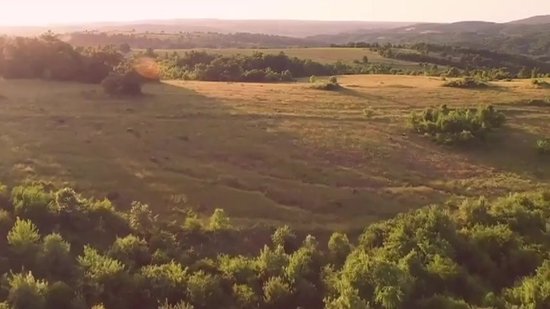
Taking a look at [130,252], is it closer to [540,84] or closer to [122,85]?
[122,85]

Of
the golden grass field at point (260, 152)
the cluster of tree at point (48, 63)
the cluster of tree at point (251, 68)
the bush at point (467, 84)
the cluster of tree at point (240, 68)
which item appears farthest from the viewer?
the cluster of tree at point (251, 68)

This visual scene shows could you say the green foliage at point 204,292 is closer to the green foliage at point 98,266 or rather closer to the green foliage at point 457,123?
the green foliage at point 98,266

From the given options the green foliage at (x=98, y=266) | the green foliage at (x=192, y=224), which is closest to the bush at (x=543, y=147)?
the green foliage at (x=192, y=224)

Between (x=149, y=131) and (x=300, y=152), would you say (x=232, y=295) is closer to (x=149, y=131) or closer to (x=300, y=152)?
(x=300, y=152)

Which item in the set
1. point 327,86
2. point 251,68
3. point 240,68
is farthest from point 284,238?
point 251,68

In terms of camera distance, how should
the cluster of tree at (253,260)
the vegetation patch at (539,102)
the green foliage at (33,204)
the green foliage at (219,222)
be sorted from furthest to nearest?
the vegetation patch at (539,102)
the green foliage at (219,222)
the green foliage at (33,204)
the cluster of tree at (253,260)

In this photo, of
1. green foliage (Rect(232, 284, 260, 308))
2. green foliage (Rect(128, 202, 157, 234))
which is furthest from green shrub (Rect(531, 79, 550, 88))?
green foliage (Rect(232, 284, 260, 308))

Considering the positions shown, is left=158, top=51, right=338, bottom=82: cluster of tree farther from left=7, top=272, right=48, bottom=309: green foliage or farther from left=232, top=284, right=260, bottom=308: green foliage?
left=7, top=272, right=48, bottom=309: green foliage
